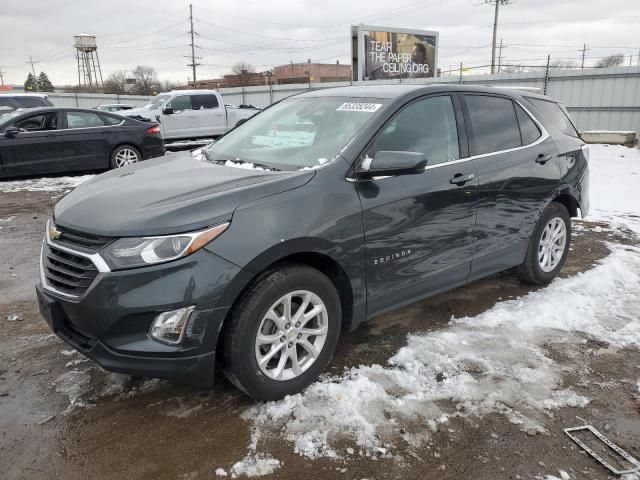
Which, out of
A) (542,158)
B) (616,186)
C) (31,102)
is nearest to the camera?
(542,158)

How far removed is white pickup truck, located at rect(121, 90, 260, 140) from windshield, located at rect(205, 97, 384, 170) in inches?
478

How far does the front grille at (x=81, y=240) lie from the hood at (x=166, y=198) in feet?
0.10

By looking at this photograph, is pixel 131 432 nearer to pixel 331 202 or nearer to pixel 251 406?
pixel 251 406

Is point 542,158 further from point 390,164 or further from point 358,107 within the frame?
point 390,164

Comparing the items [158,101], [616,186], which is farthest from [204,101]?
[616,186]

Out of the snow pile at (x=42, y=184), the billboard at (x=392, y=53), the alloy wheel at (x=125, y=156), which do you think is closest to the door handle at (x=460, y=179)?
the snow pile at (x=42, y=184)

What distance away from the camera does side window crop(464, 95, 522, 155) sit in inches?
157

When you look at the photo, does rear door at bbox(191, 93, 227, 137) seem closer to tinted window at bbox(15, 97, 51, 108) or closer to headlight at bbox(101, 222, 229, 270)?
tinted window at bbox(15, 97, 51, 108)

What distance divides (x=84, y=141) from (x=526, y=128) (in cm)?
882

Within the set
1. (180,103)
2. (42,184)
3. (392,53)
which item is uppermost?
(392,53)

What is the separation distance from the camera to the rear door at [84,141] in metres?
10.2

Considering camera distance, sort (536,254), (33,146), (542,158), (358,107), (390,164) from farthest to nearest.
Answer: (33,146)
(536,254)
(542,158)
(358,107)
(390,164)

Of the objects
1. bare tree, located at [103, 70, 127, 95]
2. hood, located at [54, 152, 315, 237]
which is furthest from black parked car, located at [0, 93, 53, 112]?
bare tree, located at [103, 70, 127, 95]

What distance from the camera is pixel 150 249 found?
2480mm
